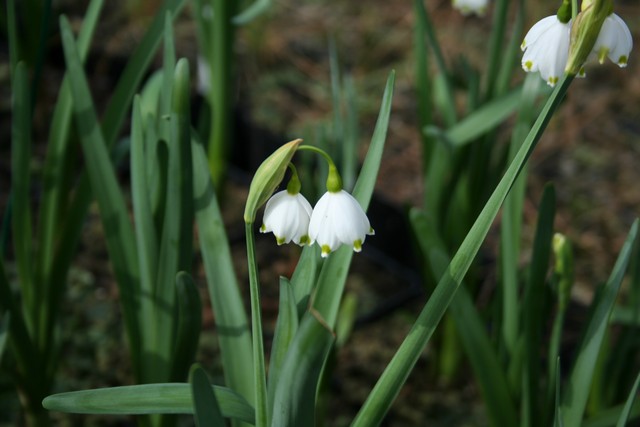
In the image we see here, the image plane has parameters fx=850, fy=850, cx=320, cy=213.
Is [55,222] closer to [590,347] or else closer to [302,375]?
[302,375]

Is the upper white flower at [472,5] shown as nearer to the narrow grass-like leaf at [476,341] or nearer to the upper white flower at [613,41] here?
the narrow grass-like leaf at [476,341]

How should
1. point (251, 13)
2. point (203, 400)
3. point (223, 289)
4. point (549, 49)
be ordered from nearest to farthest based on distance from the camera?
point (203, 400) → point (549, 49) → point (223, 289) → point (251, 13)

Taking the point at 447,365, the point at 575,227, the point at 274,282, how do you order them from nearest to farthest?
the point at 447,365 → the point at 274,282 → the point at 575,227

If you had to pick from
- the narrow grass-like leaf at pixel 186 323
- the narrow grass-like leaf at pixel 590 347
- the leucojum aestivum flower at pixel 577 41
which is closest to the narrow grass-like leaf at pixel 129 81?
the narrow grass-like leaf at pixel 186 323

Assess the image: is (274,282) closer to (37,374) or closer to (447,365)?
Answer: (447,365)

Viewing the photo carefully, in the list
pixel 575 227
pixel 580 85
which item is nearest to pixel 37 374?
pixel 575 227

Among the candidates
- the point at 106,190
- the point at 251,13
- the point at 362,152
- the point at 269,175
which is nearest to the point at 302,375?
the point at 269,175
